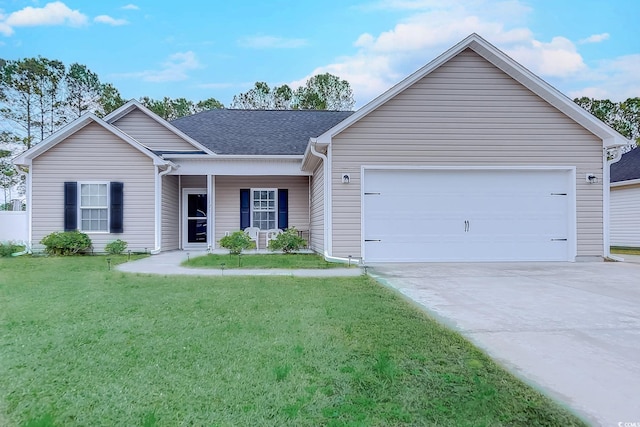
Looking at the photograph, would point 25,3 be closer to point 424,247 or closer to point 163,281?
point 163,281

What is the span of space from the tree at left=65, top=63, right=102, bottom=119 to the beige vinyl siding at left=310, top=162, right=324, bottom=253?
22.2 meters

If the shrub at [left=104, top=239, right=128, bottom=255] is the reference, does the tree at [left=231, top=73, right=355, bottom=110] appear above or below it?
above

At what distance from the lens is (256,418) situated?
7.07 feet

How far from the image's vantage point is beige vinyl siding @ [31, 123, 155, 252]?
36.5 ft

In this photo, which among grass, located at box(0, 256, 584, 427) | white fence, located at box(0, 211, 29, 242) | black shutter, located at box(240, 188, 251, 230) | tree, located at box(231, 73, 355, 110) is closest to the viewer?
grass, located at box(0, 256, 584, 427)

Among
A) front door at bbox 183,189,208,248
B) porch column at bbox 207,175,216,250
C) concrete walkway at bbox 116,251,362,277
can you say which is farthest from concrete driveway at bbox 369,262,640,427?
front door at bbox 183,189,208,248

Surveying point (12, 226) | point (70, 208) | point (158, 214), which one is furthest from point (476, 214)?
point (12, 226)

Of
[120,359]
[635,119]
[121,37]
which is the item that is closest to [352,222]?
[120,359]

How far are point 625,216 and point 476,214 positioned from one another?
994 cm

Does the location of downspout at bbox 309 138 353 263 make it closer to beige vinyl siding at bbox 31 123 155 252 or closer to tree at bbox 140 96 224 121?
beige vinyl siding at bbox 31 123 155 252

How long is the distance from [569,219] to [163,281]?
9239 millimetres

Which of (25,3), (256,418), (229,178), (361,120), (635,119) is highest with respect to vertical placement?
(25,3)

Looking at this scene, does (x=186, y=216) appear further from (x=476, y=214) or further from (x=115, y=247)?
(x=476, y=214)

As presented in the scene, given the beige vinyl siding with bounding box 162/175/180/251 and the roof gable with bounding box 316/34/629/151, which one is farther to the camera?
the beige vinyl siding with bounding box 162/175/180/251
